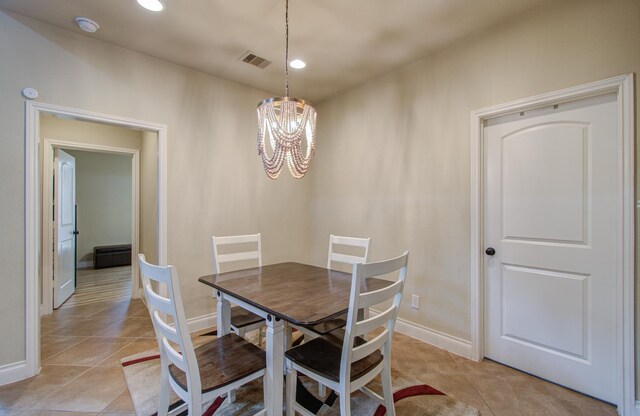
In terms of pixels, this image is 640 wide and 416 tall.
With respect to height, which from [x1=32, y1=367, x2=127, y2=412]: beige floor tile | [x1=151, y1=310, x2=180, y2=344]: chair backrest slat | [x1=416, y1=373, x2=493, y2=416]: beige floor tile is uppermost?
[x1=151, y1=310, x2=180, y2=344]: chair backrest slat

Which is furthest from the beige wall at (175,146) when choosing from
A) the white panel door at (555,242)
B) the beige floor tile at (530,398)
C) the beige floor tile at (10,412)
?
the beige floor tile at (530,398)

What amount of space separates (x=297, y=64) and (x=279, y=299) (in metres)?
2.32

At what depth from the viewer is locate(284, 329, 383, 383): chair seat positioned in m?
1.40

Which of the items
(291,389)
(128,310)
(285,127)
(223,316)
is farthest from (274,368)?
(128,310)

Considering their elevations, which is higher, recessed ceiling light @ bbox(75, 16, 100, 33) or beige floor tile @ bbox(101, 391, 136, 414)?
recessed ceiling light @ bbox(75, 16, 100, 33)

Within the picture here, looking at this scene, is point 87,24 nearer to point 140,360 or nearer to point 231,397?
point 140,360

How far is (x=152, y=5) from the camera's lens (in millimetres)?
1980

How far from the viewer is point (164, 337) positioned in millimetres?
1378

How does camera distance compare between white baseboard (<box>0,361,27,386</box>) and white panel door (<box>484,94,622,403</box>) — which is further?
white baseboard (<box>0,361,27,386</box>)

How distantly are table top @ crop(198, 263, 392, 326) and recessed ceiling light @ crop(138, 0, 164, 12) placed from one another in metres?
1.94

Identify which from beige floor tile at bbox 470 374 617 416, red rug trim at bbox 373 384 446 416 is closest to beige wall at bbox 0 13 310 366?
red rug trim at bbox 373 384 446 416

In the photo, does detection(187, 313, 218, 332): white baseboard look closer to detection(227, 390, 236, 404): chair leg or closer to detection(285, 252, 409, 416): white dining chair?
detection(227, 390, 236, 404): chair leg

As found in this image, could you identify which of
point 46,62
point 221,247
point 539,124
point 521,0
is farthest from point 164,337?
point 521,0

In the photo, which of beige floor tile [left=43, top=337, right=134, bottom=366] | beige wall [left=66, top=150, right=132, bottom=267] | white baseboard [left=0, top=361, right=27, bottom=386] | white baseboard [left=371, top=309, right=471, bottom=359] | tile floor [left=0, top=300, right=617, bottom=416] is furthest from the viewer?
beige wall [left=66, top=150, right=132, bottom=267]
